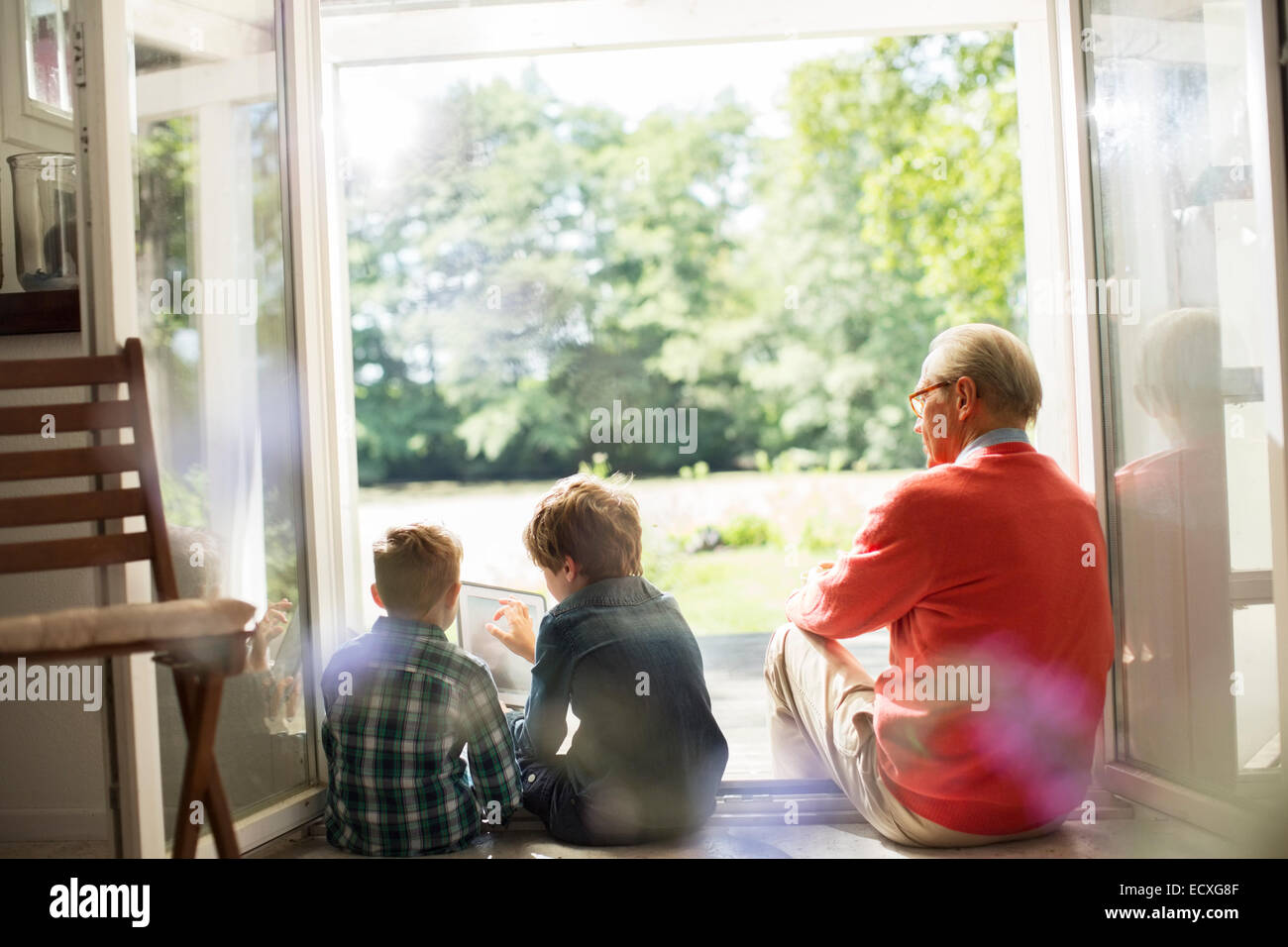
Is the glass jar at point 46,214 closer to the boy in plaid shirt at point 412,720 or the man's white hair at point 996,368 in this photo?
the boy in plaid shirt at point 412,720

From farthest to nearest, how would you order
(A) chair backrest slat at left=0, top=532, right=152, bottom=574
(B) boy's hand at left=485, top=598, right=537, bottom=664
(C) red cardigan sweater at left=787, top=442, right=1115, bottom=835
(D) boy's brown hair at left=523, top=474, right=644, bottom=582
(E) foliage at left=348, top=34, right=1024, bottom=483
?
1. (E) foliage at left=348, top=34, right=1024, bottom=483
2. (B) boy's hand at left=485, top=598, right=537, bottom=664
3. (D) boy's brown hair at left=523, top=474, right=644, bottom=582
4. (C) red cardigan sweater at left=787, top=442, right=1115, bottom=835
5. (A) chair backrest slat at left=0, top=532, right=152, bottom=574

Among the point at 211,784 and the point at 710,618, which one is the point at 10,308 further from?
the point at 710,618

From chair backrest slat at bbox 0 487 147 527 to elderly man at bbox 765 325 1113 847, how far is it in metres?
1.30

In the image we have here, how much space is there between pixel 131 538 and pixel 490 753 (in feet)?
2.72

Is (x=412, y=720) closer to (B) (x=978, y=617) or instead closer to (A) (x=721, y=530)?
(B) (x=978, y=617)

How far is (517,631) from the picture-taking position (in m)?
2.36

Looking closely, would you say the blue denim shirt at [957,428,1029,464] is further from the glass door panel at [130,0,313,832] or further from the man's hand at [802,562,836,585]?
the glass door panel at [130,0,313,832]

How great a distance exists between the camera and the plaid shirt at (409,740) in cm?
207

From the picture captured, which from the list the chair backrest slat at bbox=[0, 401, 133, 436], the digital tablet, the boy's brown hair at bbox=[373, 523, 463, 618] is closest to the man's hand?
the digital tablet

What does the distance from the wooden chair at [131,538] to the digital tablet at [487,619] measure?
741 mm

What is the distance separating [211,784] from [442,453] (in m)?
13.0

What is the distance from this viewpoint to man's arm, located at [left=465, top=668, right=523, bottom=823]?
213cm
